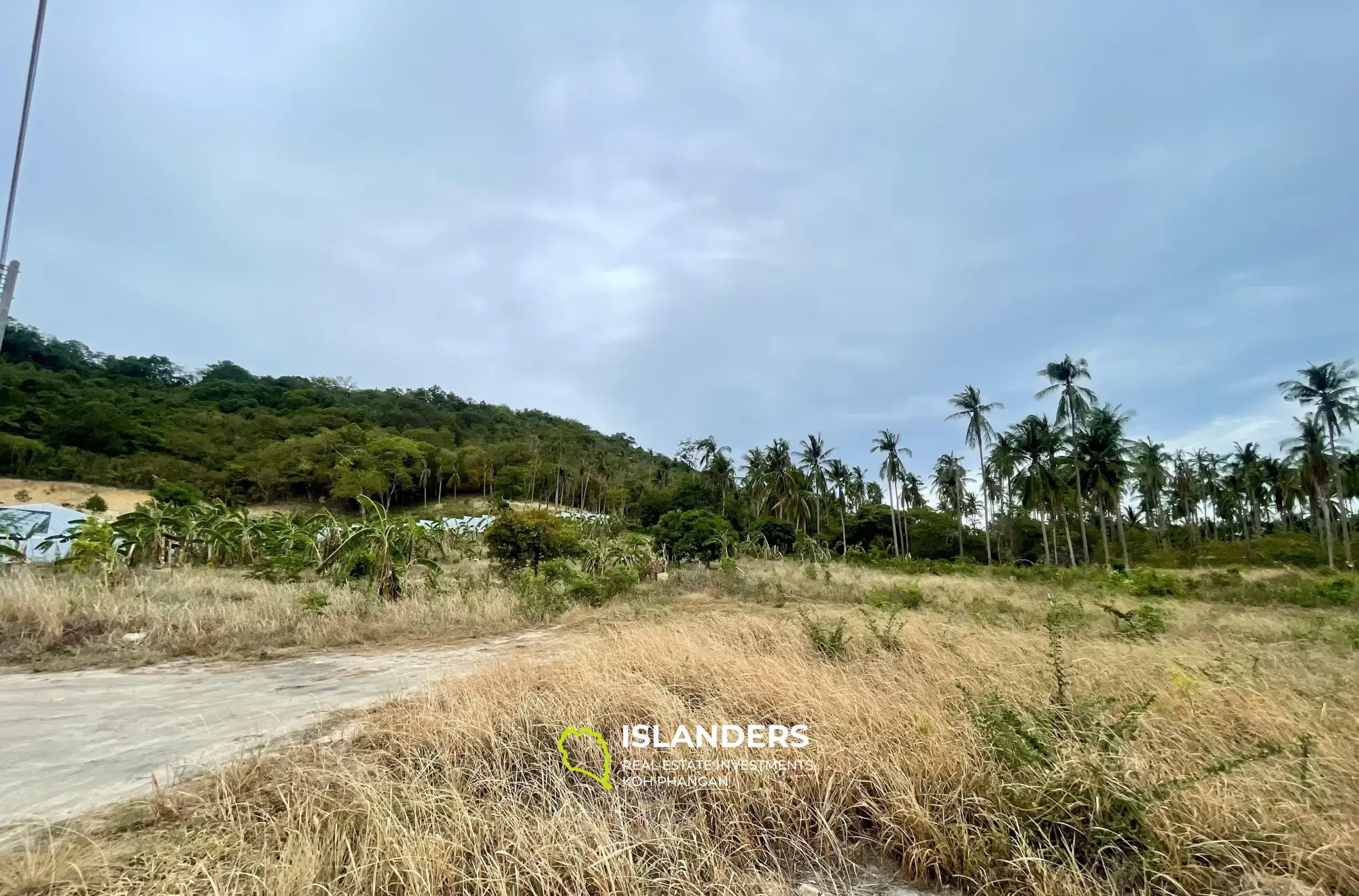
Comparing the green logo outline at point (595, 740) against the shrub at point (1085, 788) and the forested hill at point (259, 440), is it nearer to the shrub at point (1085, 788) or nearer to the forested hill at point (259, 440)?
the shrub at point (1085, 788)

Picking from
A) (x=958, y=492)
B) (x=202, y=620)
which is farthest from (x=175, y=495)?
(x=958, y=492)

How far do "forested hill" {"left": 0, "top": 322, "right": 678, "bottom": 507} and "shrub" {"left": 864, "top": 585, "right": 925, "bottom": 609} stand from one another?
48.2 meters

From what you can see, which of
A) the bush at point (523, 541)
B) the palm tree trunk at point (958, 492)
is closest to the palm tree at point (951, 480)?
the palm tree trunk at point (958, 492)

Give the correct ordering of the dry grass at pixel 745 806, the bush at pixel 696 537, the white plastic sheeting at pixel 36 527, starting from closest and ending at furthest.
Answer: the dry grass at pixel 745 806, the white plastic sheeting at pixel 36 527, the bush at pixel 696 537

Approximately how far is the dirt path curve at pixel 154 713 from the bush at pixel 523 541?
1188cm

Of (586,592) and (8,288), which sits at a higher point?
(8,288)

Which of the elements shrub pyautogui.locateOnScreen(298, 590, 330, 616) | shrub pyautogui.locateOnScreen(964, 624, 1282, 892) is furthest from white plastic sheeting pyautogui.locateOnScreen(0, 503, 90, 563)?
shrub pyautogui.locateOnScreen(964, 624, 1282, 892)

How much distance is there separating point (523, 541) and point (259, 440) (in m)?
60.7

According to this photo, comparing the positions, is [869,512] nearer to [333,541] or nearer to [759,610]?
[759,610]

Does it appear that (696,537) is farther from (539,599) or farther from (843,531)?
(843,531)

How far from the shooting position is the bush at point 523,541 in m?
19.4

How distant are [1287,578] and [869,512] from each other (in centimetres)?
3307

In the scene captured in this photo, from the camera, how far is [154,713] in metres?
4.79

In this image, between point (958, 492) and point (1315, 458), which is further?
point (958, 492)
